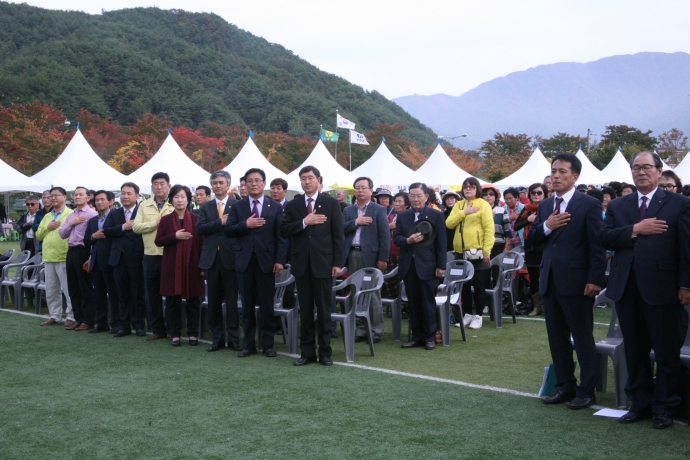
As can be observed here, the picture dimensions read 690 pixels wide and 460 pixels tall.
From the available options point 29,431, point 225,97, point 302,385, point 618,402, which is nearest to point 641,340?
point 618,402

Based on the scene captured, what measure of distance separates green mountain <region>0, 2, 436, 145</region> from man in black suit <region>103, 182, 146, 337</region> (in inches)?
1771

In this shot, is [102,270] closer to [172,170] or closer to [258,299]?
[258,299]

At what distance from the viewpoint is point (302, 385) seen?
5.95m


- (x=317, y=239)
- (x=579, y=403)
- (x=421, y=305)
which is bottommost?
(x=579, y=403)

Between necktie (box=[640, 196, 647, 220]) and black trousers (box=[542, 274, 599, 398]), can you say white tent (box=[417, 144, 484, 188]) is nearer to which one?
black trousers (box=[542, 274, 599, 398])

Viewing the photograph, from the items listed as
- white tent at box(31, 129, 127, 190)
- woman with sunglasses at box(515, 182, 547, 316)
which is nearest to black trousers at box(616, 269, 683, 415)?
woman with sunglasses at box(515, 182, 547, 316)

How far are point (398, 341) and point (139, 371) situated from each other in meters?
3.11

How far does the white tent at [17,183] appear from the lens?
19.5 meters

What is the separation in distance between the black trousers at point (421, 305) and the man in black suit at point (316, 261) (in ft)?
3.86

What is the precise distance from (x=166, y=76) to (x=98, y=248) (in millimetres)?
60845

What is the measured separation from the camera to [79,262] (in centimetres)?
902

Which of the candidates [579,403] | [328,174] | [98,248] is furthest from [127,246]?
[328,174]

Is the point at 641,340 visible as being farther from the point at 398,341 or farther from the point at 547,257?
the point at 398,341

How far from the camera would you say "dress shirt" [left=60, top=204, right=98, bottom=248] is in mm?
8938
